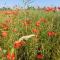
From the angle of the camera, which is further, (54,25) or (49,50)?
(54,25)

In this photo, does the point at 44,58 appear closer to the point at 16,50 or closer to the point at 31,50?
the point at 31,50

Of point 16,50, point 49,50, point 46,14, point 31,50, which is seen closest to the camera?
point 16,50

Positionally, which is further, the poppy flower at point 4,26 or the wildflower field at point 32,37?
the poppy flower at point 4,26

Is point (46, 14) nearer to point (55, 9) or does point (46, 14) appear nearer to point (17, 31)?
point (55, 9)

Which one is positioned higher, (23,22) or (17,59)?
(23,22)

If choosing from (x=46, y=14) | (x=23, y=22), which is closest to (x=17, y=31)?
(x=23, y=22)

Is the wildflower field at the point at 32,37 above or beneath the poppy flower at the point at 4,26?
beneath

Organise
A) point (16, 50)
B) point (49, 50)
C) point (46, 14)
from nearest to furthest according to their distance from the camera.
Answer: point (16, 50)
point (49, 50)
point (46, 14)

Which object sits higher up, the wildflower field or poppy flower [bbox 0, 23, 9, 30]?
poppy flower [bbox 0, 23, 9, 30]

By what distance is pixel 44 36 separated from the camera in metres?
6.70

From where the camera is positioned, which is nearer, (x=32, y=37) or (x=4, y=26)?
(x=32, y=37)

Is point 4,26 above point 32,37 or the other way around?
above

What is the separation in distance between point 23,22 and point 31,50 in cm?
96

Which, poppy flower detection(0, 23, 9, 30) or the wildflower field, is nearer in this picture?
the wildflower field
